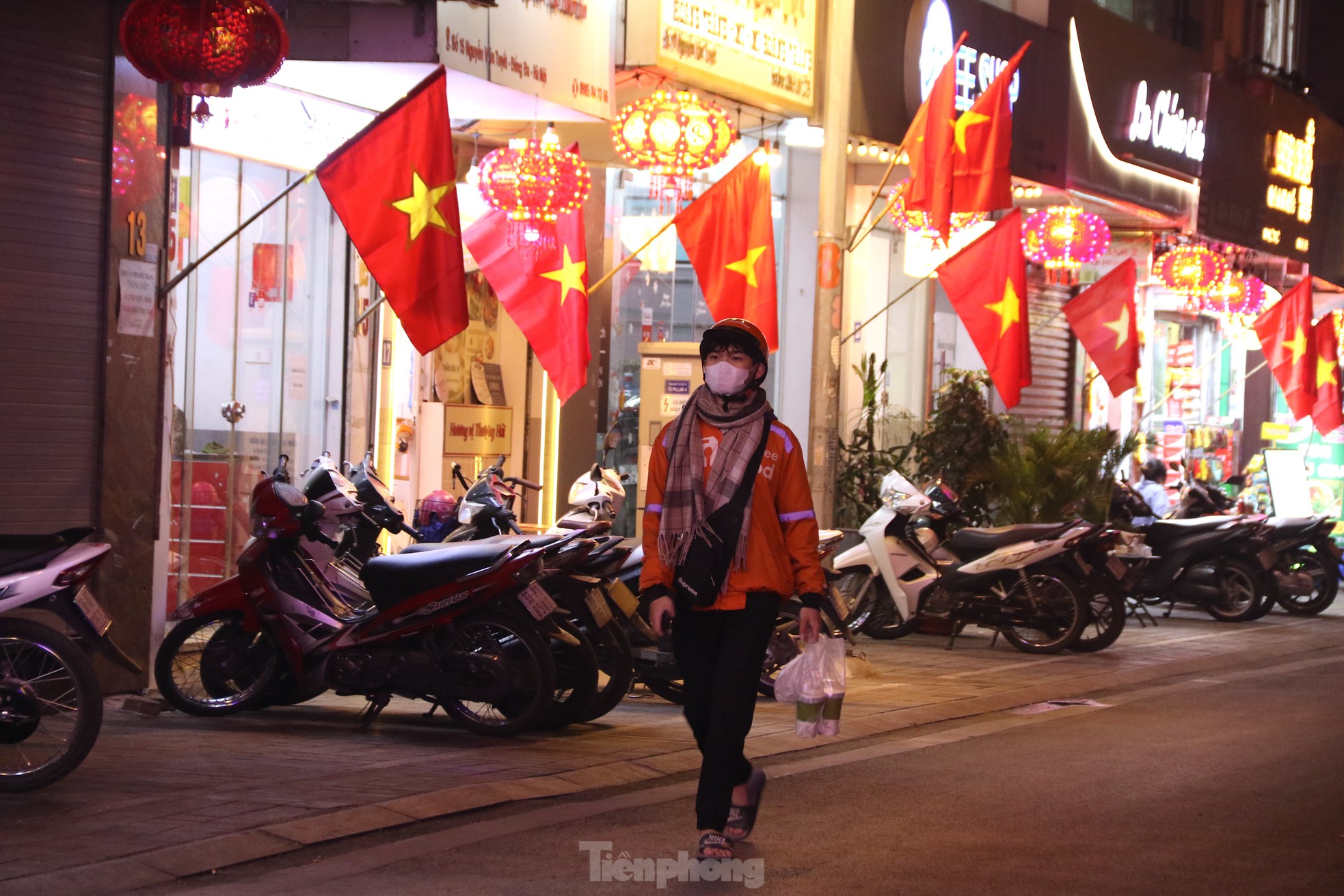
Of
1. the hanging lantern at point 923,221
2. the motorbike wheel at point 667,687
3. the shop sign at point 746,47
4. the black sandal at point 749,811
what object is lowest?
the motorbike wheel at point 667,687

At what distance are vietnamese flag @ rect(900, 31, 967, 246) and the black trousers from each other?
7479 millimetres

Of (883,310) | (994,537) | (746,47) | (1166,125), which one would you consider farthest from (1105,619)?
(1166,125)

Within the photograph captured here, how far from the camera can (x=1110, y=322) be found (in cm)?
1644

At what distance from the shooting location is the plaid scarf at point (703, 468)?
234 inches

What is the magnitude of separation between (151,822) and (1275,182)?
64.7 ft

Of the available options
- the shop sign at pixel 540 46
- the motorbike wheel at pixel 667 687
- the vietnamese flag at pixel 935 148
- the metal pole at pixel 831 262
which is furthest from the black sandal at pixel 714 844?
the vietnamese flag at pixel 935 148

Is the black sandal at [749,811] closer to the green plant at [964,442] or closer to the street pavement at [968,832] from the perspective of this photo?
the street pavement at [968,832]

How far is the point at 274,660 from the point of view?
8.70m

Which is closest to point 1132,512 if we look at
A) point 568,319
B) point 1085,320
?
point 1085,320

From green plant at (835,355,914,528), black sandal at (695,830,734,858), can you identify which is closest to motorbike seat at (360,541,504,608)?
black sandal at (695,830,734,858)

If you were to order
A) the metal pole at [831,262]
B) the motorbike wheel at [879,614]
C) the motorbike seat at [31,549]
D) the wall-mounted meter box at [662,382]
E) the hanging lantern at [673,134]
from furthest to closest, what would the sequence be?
1. the wall-mounted meter box at [662,382]
2. the motorbike wheel at [879,614]
3. the hanging lantern at [673,134]
4. the metal pole at [831,262]
5. the motorbike seat at [31,549]

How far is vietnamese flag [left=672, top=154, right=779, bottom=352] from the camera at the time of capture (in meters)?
12.5

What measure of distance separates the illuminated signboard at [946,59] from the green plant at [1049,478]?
3139 millimetres

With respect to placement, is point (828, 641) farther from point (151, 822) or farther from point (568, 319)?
point (568, 319)
